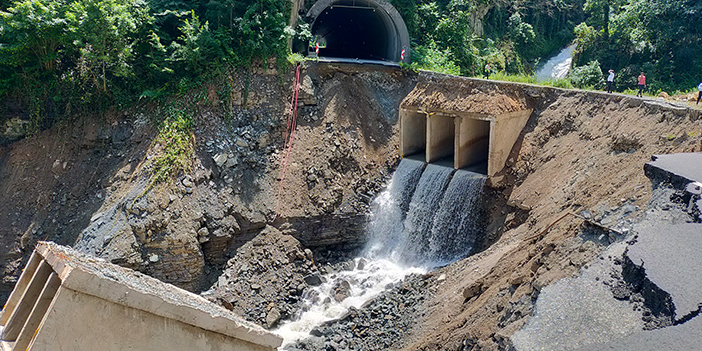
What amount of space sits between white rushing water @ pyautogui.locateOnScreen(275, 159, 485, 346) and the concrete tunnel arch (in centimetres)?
683

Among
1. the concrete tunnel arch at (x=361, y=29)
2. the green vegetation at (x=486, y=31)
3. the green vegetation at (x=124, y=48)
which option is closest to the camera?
the green vegetation at (x=124, y=48)

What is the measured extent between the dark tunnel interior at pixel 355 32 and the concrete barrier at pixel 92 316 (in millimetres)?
18169

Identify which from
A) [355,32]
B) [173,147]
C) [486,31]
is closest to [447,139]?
[173,147]

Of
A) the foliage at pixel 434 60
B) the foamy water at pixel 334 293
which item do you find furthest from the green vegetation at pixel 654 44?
the foamy water at pixel 334 293

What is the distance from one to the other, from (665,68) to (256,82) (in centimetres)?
1567

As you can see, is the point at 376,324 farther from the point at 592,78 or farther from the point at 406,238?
the point at 592,78

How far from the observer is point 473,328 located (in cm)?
909

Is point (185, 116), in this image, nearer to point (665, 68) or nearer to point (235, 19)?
point (235, 19)

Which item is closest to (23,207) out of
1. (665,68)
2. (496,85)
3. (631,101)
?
(496,85)

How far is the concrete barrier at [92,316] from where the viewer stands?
5730 millimetres

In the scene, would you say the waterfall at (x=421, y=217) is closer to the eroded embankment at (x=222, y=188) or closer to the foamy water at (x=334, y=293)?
the foamy water at (x=334, y=293)

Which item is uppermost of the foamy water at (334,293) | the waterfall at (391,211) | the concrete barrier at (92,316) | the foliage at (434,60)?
the foliage at (434,60)

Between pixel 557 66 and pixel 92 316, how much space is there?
1104 inches

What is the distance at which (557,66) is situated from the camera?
2852cm
